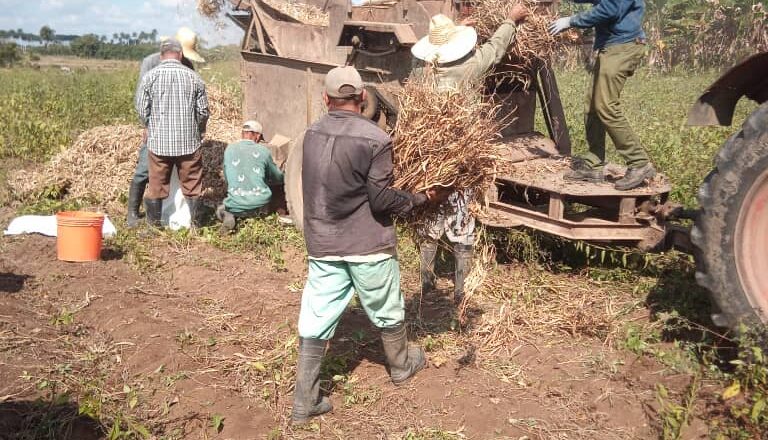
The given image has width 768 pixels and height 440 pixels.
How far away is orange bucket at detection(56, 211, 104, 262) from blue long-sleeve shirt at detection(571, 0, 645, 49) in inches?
173

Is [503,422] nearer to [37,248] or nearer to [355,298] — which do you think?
[355,298]

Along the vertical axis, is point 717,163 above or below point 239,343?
above

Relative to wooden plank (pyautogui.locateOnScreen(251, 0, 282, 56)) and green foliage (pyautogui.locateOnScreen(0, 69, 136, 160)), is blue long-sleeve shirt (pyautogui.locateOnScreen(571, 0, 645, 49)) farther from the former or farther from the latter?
green foliage (pyautogui.locateOnScreen(0, 69, 136, 160))

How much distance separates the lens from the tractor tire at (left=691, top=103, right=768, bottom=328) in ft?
12.5

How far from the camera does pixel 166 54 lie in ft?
22.6

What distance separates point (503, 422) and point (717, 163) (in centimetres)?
187

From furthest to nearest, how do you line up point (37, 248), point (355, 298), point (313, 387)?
point (37, 248) < point (355, 298) < point (313, 387)

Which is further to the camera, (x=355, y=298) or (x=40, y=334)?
(x=355, y=298)

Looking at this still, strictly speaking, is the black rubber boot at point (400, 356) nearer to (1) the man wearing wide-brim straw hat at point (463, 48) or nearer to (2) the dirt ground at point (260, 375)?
(2) the dirt ground at point (260, 375)

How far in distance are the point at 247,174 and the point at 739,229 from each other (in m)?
4.66

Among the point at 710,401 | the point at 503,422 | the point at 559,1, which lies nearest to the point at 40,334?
the point at 503,422

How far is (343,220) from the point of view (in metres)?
3.76

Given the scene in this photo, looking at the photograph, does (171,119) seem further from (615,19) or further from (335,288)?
(615,19)

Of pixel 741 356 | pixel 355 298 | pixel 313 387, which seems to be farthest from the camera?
pixel 355 298
